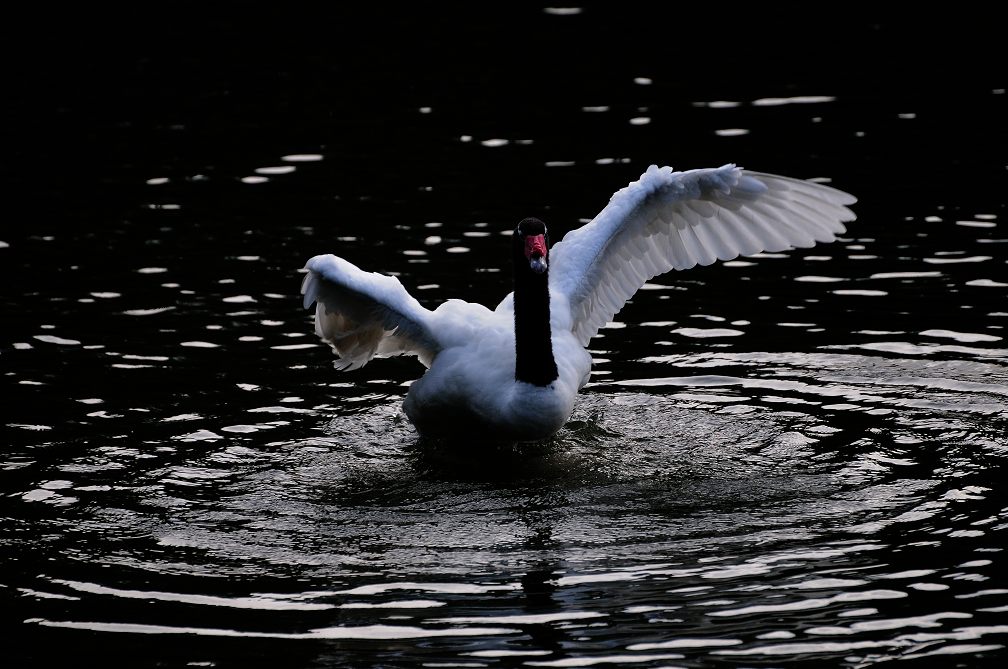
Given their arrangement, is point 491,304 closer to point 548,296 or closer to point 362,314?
point 362,314

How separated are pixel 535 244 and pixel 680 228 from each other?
7.39 feet

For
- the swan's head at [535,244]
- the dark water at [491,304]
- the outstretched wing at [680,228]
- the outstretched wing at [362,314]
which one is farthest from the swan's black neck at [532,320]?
the outstretched wing at [680,228]

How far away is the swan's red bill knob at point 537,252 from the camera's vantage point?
11.2 metres

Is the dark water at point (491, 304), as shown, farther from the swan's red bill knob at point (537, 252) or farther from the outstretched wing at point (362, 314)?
the swan's red bill knob at point (537, 252)

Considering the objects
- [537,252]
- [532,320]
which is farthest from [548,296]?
[537,252]

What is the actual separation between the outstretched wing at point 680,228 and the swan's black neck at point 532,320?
119 centimetres

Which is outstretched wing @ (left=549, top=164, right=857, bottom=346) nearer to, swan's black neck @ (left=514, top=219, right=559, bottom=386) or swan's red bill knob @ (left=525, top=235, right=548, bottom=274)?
swan's black neck @ (left=514, top=219, right=559, bottom=386)

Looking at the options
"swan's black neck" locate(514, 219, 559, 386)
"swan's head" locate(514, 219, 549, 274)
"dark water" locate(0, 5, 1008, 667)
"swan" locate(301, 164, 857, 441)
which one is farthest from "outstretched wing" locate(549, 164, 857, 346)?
"swan's head" locate(514, 219, 549, 274)

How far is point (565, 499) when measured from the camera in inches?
433

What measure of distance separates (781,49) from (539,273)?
558 inches

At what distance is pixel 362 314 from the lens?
12.5 metres

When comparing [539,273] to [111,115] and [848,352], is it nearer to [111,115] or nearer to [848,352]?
[848,352]

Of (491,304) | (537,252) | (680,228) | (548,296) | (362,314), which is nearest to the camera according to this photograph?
(537,252)

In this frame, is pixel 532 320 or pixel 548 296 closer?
pixel 532 320
